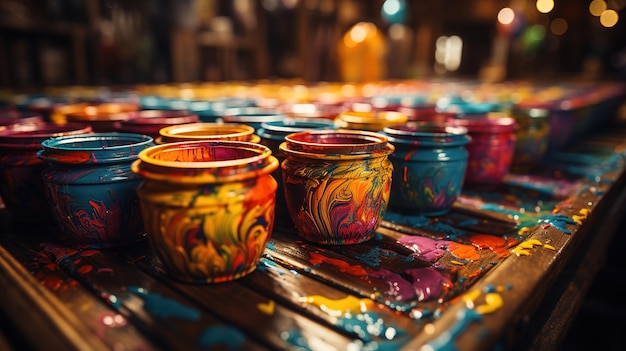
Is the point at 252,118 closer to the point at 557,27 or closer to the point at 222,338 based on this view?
the point at 222,338

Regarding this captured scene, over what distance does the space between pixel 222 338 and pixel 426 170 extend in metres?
0.87

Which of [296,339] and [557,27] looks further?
[557,27]

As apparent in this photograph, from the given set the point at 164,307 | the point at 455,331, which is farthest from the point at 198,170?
the point at 455,331

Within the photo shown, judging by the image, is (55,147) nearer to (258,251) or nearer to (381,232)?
(258,251)

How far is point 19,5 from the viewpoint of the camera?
421 cm

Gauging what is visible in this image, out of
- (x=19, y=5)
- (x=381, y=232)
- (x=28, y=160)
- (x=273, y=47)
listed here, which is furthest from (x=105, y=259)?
(x=273, y=47)

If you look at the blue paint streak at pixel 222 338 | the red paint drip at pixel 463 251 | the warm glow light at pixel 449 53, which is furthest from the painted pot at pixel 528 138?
the warm glow light at pixel 449 53

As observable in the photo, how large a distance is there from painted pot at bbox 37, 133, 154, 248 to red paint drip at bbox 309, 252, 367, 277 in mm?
461

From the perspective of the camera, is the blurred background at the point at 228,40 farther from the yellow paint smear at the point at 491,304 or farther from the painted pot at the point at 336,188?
the yellow paint smear at the point at 491,304

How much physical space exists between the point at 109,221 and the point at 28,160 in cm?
36

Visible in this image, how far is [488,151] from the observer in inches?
68.1

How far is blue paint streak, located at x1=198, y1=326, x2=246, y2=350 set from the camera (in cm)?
77

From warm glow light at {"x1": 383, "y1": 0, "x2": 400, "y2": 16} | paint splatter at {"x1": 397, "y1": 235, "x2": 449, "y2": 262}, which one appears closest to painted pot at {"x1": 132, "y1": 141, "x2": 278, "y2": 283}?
paint splatter at {"x1": 397, "y1": 235, "x2": 449, "y2": 262}

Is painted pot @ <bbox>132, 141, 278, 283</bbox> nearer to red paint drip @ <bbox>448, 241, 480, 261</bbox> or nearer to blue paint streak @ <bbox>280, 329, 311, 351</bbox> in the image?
blue paint streak @ <bbox>280, 329, 311, 351</bbox>
